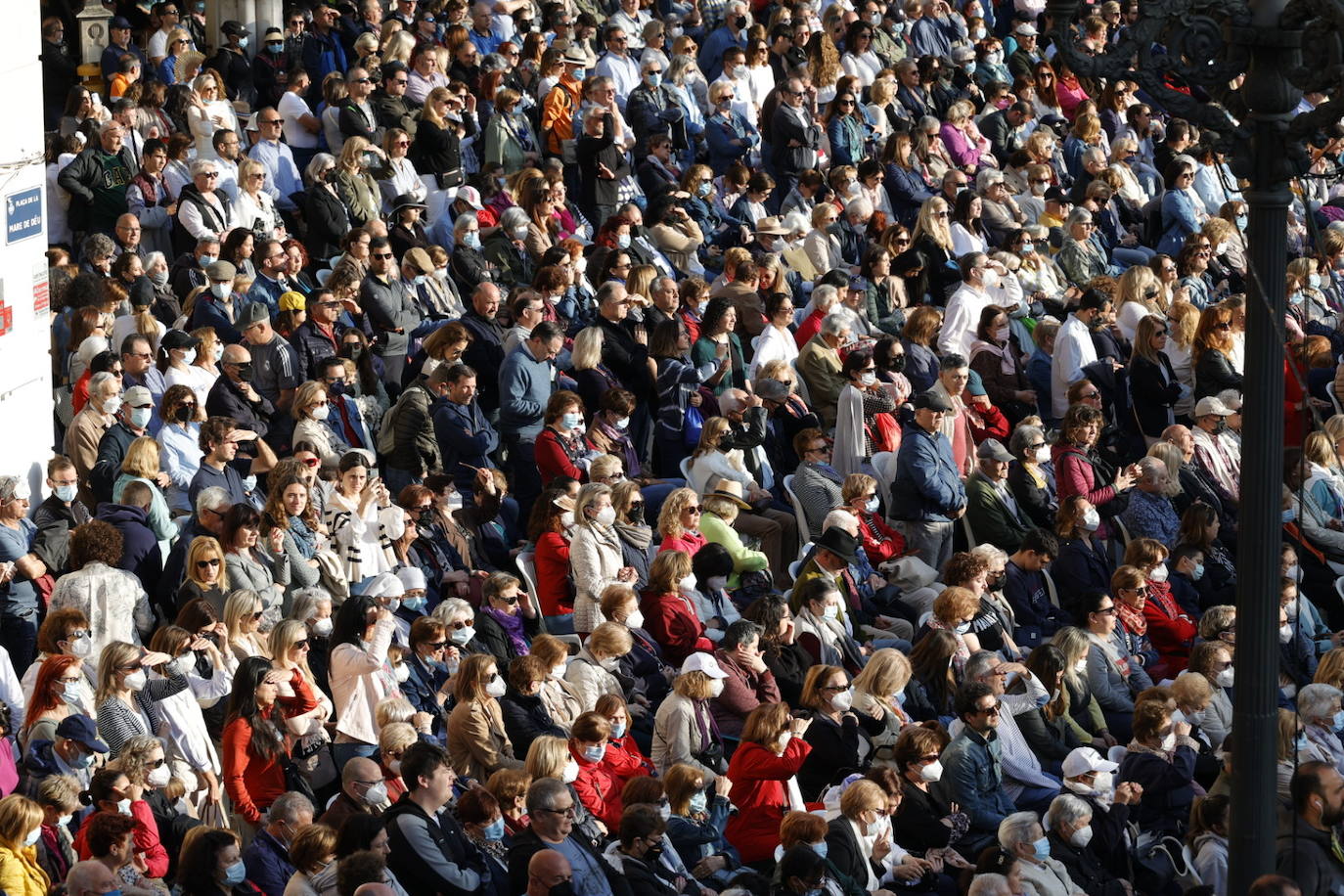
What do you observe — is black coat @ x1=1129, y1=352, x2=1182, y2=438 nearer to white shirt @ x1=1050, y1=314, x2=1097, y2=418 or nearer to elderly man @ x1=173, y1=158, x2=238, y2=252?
white shirt @ x1=1050, y1=314, x2=1097, y2=418

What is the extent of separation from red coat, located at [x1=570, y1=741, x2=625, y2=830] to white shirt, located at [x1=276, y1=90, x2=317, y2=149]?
8536mm

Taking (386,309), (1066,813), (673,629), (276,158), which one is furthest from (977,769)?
(276,158)

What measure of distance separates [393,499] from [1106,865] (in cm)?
457

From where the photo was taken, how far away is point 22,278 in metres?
13.2

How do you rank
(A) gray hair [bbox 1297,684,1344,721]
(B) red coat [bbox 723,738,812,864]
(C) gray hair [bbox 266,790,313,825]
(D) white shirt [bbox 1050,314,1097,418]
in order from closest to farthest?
(C) gray hair [bbox 266,790,313,825] < (B) red coat [bbox 723,738,812,864] < (A) gray hair [bbox 1297,684,1344,721] < (D) white shirt [bbox 1050,314,1097,418]

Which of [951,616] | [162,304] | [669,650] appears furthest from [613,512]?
[162,304]

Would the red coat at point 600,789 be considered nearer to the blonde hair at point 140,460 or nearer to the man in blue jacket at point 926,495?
the blonde hair at point 140,460

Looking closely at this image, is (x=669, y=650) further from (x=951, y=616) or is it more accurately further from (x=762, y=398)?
(x=762, y=398)

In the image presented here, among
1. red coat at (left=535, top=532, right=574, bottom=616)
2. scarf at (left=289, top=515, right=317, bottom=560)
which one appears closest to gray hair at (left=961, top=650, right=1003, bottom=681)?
red coat at (left=535, top=532, right=574, bottom=616)

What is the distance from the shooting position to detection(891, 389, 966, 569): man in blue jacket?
44.9ft

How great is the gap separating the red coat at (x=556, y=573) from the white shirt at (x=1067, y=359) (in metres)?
4.78

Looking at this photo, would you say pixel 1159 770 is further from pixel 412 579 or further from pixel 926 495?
pixel 412 579

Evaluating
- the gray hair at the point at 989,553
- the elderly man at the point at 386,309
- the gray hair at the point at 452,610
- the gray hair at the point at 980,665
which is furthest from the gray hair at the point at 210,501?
the gray hair at the point at 989,553

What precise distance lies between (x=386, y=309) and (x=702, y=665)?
4606 millimetres
